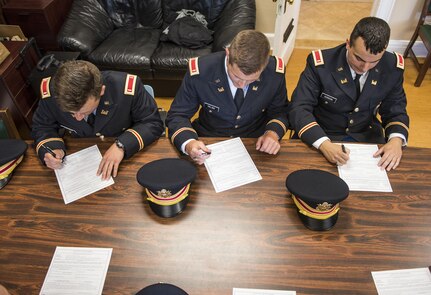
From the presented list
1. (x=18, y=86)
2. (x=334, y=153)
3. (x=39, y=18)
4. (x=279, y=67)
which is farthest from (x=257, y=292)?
(x=39, y=18)

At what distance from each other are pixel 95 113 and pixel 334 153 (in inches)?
46.4

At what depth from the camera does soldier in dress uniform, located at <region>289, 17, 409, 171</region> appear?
158cm

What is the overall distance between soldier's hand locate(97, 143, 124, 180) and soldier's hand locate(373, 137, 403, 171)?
3.74ft

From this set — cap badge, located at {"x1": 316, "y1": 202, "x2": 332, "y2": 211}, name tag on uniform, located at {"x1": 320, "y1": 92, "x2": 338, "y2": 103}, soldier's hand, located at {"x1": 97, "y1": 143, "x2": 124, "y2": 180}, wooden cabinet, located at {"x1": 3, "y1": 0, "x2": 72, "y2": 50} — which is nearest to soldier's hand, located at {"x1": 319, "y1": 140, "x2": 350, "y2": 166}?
cap badge, located at {"x1": 316, "y1": 202, "x2": 332, "y2": 211}

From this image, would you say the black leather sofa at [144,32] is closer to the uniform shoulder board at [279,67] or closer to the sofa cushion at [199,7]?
the sofa cushion at [199,7]

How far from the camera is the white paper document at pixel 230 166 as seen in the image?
1.44 metres

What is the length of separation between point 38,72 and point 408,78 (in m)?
3.67

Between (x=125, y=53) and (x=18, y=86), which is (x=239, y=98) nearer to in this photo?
(x=125, y=53)

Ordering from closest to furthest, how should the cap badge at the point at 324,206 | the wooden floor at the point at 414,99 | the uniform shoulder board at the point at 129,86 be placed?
the cap badge at the point at 324,206 → the uniform shoulder board at the point at 129,86 → the wooden floor at the point at 414,99

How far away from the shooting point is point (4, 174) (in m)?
1.47

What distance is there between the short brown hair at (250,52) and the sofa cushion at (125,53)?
184 cm

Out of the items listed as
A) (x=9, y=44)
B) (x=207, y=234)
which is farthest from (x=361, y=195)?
(x=9, y=44)

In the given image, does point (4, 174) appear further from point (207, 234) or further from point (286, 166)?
point (286, 166)

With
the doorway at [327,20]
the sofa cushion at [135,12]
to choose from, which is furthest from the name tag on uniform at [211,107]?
the doorway at [327,20]
